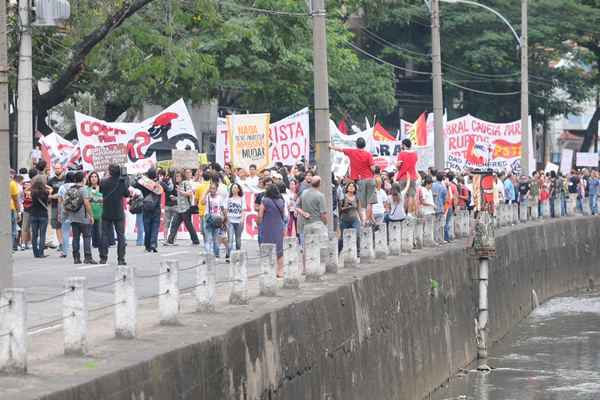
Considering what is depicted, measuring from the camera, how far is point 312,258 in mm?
17547

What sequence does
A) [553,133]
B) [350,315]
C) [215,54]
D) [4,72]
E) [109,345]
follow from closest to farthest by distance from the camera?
[109,345]
[4,72]
[350,315]
[215,54]
[553,133]

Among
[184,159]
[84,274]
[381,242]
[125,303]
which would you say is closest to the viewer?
[125,303]

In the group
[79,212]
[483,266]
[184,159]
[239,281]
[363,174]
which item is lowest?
[483,266]

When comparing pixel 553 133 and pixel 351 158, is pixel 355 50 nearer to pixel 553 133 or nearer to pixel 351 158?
pixel 553 133

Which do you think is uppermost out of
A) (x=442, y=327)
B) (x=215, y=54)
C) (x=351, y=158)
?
(x=215, y=54)

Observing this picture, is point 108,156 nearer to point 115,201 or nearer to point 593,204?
point 115,201

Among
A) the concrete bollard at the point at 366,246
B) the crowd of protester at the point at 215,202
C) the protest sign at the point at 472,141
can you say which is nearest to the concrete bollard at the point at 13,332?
the crowd of protester at the point at 215,202

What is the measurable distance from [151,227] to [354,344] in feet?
30.2

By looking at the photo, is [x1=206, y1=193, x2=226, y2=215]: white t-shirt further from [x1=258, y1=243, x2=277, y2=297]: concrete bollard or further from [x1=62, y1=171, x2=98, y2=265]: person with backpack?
[x1=258, y1=243, x2=277, y2=297]: concrete bollard

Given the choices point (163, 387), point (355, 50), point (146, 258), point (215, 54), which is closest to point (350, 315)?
point (163, 387)

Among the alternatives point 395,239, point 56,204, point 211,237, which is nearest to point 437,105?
point 211,237

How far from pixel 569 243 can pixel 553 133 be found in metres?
43.4

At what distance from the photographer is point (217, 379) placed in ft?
39.6

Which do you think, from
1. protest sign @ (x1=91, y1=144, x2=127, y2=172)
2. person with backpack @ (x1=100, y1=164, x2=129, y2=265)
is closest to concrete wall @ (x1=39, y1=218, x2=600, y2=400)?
person with backpack @ (x1=100, y1=164, x2=129, y2=265)
